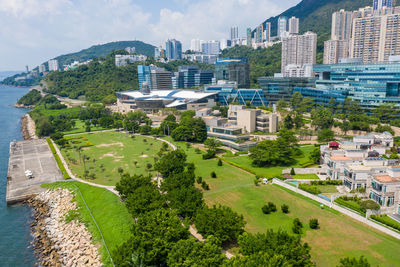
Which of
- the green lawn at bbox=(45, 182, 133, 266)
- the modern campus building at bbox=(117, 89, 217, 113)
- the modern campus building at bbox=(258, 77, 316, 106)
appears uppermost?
the modern campus building at bbox=(258, 77, 316, 106)

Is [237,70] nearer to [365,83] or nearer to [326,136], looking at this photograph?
[365,83]

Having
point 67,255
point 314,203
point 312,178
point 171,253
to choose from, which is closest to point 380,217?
point 314,203

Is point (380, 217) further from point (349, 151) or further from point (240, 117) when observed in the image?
point (240, 117)

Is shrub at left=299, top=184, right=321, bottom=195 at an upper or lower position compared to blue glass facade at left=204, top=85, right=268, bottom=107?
lower

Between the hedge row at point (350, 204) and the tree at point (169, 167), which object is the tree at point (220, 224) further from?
the tree at point (169, 167)

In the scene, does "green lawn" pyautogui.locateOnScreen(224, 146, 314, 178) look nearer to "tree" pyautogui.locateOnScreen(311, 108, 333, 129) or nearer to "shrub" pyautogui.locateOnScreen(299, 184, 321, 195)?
"shrub" pyautogui.locateOnScreen(299, 184, 321, 195)

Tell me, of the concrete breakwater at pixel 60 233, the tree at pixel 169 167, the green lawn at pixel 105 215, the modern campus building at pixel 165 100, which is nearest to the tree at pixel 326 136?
the tree at pixel 169 167

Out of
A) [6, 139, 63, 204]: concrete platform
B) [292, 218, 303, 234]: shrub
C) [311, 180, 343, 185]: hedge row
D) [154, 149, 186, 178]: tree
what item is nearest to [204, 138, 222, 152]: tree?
[154, 149, 186, 178]: tree

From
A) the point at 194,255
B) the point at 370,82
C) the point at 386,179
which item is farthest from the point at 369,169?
the point at 370,82
